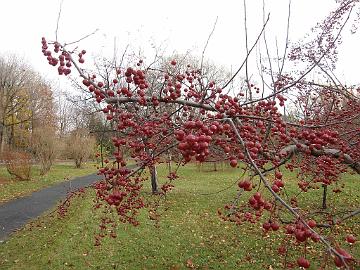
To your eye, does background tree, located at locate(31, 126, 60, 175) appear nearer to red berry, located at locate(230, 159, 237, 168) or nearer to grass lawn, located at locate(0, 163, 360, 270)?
grass lawn, located at locate(0, 163, 360, 270)

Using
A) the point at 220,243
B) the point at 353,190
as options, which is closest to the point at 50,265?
the point at 220,243

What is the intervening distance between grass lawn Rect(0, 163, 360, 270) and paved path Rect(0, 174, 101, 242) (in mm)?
520

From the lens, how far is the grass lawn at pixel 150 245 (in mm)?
6637

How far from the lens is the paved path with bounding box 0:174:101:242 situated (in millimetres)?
9859

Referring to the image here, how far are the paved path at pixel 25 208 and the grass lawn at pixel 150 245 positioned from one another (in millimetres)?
520

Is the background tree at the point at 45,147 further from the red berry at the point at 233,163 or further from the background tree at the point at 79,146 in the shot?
the red berry at the point at 233,163

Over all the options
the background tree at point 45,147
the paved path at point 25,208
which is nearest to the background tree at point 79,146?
the background tree at point 45,147

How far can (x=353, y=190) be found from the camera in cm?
1371

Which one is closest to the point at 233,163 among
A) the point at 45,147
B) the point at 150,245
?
the point at 150,245

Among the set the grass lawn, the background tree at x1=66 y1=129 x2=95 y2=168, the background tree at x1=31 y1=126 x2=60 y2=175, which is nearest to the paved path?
the grass lawn

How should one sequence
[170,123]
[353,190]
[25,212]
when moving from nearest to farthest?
[170,123] < [25,212] < [353,190]

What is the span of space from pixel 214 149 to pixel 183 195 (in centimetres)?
1132

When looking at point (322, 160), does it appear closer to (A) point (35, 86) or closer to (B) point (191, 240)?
(B) point (191, 240)

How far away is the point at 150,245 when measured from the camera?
7676 millimetres
